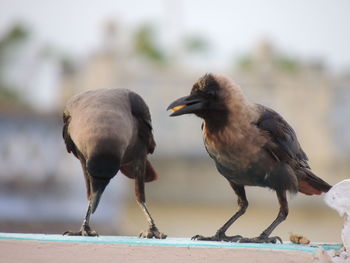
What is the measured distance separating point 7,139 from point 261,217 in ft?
21.8

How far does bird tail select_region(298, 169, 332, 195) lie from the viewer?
5.99 meters

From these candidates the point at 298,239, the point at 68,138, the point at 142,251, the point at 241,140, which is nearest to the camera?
the point at 142,251

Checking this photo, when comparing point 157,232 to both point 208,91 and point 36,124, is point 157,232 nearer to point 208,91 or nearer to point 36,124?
point 208,91

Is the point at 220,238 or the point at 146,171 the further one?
the point at 146,171

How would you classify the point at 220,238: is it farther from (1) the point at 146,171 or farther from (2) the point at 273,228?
(1) the point at 146,171

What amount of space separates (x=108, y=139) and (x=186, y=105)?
1.78ft

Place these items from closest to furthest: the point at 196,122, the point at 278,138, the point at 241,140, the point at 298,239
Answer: the point at 298,239
the point at 241,140
the point at 278,138
the point at 196,122

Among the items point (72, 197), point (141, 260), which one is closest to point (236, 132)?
point (141, 260)

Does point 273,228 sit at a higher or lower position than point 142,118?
lower

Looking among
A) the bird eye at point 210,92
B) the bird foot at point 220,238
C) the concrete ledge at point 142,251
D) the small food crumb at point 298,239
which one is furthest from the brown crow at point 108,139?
the small food crumb at point 298,239

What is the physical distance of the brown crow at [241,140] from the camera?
5.71 m

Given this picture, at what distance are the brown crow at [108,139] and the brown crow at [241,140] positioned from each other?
1.60ft

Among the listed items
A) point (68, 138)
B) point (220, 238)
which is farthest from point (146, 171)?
point (220, 238)

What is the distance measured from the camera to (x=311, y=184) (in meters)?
6.09
